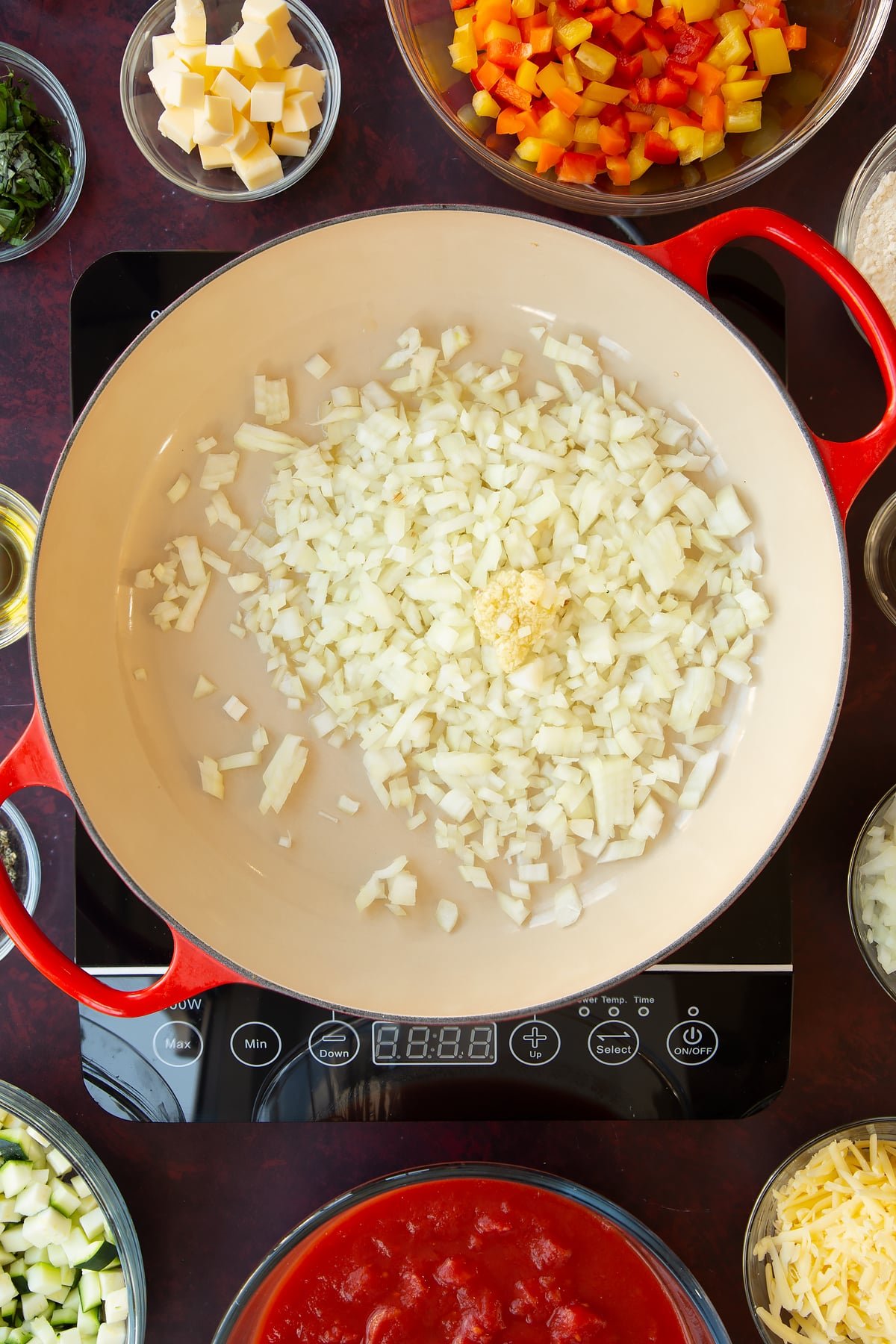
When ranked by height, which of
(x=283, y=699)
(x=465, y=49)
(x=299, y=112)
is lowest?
(x=283, y=699)

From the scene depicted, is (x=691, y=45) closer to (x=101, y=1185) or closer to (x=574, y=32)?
(x=574, y=32)

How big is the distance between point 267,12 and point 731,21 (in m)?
0.58

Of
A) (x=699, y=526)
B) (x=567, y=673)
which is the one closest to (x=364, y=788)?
(x=567, y=673)

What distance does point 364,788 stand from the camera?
1281mm

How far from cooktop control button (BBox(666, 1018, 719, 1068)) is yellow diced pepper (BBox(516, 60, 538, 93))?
1.22 meters

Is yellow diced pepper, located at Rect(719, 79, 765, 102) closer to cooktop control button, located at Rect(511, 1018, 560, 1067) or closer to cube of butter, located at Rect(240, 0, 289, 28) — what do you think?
cube of butter, located at Rect(240, 0, 289, 28)

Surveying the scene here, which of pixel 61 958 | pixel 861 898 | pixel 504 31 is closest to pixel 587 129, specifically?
pixel 504 31

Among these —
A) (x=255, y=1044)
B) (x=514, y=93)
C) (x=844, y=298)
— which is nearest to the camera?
(x=844, y=298)

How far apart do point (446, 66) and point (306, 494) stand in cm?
59

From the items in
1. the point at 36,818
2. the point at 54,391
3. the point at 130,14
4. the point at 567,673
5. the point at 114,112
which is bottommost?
the point at 36,818

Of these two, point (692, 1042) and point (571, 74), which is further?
point (692, 1042)

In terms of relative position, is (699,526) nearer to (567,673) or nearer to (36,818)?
(567,673)

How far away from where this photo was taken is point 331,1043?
1278mm

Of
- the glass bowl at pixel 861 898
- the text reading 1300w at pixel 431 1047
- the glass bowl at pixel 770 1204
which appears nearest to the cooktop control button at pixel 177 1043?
the text reading 1300w at pixel 431 1047
